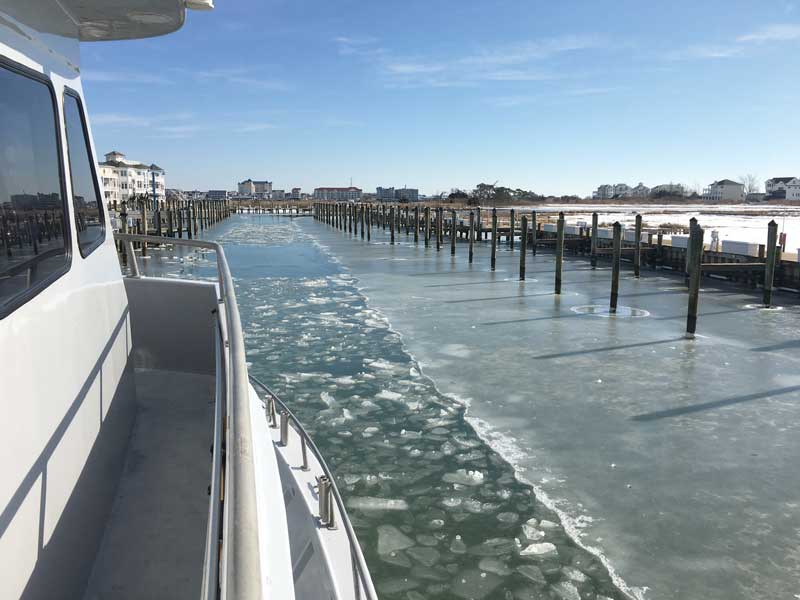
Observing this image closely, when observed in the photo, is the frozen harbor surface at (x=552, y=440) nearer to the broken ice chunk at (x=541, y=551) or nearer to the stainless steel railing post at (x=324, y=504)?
the broken ice chunk at (x=541, y=551)

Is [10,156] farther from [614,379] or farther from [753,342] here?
[753,342]

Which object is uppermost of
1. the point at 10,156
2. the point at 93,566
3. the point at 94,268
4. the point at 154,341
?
the point at 10,156

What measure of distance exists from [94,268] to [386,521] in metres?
3.43

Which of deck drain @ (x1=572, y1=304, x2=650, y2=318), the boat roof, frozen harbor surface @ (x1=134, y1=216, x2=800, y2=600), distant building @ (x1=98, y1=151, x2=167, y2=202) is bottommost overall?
frozen harbor surface @ (x1=134, y1=216, x2=800, y2=600)

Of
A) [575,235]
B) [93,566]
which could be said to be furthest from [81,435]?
[575,235]

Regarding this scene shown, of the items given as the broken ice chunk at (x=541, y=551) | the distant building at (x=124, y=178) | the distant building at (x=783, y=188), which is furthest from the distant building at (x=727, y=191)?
the broken ice chunk at (x=541, y=551)

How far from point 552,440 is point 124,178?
354 ft

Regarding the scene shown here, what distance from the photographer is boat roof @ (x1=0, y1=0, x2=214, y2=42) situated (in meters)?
3.67

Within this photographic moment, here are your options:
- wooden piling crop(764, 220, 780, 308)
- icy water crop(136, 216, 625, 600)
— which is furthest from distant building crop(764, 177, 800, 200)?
icy water crop(136, 216, 625, 600)

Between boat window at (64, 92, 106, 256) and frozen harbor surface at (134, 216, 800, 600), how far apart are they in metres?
3.33

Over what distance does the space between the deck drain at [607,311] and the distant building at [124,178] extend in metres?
81.3

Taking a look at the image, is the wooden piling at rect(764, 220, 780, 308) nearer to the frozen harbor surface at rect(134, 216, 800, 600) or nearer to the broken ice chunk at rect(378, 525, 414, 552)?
the frozen harbor surface at rect(134, 216, 800, 600)

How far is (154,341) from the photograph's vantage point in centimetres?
617

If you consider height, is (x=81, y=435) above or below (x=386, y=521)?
above
